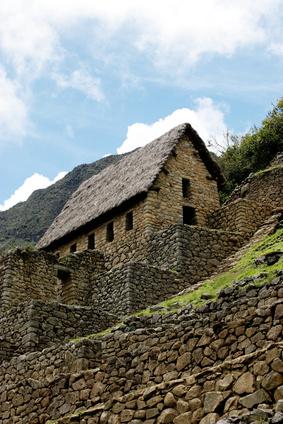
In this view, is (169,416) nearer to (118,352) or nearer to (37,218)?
(118,352)

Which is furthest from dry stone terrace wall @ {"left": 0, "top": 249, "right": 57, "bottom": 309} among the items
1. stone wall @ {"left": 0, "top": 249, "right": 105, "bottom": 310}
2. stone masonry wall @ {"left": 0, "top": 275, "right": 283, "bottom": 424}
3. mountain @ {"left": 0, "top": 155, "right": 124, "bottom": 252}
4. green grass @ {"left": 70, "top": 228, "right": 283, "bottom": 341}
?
mountain @ {"left": 0, "top": 155, "right": 124, "bottom": 252}

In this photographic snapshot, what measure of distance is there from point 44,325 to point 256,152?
66.7 feet

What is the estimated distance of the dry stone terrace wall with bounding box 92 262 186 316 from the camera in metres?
17.8

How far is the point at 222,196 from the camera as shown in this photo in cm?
3195

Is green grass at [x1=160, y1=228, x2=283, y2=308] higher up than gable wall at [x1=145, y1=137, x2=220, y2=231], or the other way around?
gable wall at [x1=145, y1=137, x2=220, y2=231]

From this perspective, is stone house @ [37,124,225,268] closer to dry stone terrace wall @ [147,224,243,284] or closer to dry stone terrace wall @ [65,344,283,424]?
dry stone terrace wall @ [147,224,243,284]

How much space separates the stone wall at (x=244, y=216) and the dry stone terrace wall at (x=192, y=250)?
1.84 feet

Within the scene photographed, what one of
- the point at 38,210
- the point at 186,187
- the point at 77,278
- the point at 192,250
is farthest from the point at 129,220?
the point at 38,210

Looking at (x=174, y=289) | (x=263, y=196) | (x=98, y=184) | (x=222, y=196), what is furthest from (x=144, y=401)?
(x=222, y=196)

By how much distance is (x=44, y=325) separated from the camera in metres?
15.4

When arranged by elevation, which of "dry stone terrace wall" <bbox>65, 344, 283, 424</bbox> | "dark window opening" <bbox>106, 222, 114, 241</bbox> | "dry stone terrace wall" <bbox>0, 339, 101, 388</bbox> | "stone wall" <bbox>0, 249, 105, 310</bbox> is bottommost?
"dry stone terrace wall" <bbox>65, 344, 283, 424</bbox>

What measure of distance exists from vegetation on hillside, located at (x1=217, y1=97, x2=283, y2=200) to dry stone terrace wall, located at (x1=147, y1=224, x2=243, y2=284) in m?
12.4

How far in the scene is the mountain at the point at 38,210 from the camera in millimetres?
49531

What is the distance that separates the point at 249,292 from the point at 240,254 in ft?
23.4
